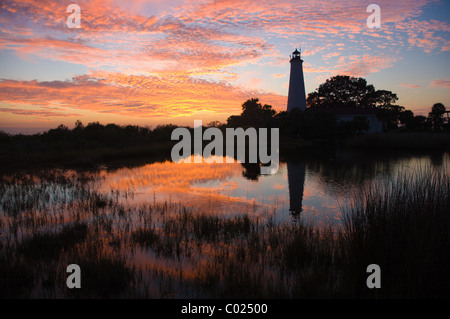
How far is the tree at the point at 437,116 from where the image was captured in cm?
5194

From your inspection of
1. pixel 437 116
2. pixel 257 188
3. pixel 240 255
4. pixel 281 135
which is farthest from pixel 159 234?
pixel 437 116

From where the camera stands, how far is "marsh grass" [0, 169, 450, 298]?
A: 16.1 ft

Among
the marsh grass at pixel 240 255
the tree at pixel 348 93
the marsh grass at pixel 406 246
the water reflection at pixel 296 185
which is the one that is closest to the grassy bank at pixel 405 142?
the water reflection at pixel 296 185

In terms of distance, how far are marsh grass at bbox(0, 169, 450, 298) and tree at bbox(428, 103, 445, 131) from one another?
190 ft

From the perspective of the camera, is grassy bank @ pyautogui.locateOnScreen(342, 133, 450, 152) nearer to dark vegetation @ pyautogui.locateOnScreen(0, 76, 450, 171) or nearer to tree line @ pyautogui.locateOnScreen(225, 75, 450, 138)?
dark vegetation @ pyautogui.locateOnScreen(0, 76, 450, 171)

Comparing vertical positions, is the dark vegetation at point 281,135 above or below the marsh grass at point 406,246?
above

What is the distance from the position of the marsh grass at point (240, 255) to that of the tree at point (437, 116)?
57.9 meters

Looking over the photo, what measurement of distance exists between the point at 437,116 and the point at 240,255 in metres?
61.8

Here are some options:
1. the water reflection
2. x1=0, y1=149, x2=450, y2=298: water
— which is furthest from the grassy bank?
x1=0, y1=149, x2=450, y2=298: water

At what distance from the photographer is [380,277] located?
497 centimetres

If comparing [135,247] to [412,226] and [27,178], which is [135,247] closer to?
[412,226]

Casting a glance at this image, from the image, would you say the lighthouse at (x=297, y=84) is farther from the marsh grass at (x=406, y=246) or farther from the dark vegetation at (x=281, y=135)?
the marsh grass at (x=406, y=246)

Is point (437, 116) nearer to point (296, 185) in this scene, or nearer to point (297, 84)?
point (297, 84)
